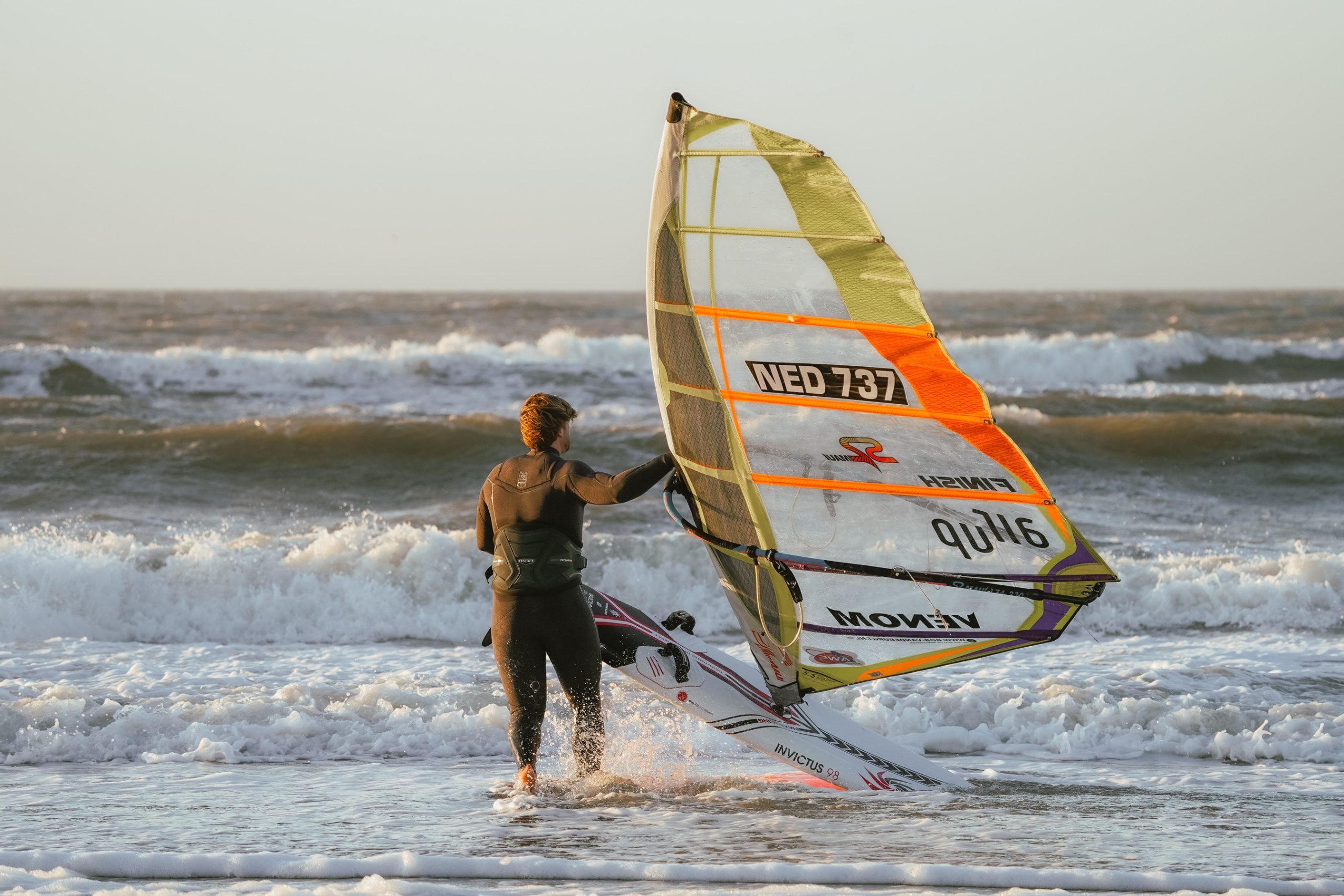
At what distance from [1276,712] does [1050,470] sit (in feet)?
26.4

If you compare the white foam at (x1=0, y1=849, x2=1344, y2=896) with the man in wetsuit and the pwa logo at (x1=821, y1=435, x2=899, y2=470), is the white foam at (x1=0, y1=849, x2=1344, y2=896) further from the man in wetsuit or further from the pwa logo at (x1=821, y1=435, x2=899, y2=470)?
the pwa logo at (x1=821, y1=435, x2=899, y2=470)

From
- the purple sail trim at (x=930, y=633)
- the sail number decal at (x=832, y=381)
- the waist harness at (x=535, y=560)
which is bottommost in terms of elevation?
the purple sail trim at (x=930, y=633)

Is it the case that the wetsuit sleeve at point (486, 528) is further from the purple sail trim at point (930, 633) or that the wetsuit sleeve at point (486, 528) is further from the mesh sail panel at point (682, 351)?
the purple sail trim at point (930, 633)

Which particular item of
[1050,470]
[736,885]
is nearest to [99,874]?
[736,885]

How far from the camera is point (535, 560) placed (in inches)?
157

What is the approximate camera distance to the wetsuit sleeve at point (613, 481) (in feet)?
12.2

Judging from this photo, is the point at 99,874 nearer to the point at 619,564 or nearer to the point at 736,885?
the point at 736,885

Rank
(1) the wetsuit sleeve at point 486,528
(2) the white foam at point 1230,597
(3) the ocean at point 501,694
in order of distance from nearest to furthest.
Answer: (3) the ocean at point 501,694, (1) the wetsuit sleeve at point 486,528, (2) the white foam at point 1230,597

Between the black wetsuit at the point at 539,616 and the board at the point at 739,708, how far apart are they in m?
0.21

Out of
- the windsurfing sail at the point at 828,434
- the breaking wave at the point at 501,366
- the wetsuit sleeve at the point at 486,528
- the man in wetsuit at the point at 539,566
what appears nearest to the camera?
the windsurfing sail at the point at 828,434

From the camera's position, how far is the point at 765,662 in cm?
437

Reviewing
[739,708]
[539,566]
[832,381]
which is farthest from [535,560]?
[832,381]

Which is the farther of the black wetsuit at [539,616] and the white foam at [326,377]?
the white foam at [326,377]

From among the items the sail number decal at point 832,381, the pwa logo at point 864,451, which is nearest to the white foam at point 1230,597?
the pwa logo at point 864,451
